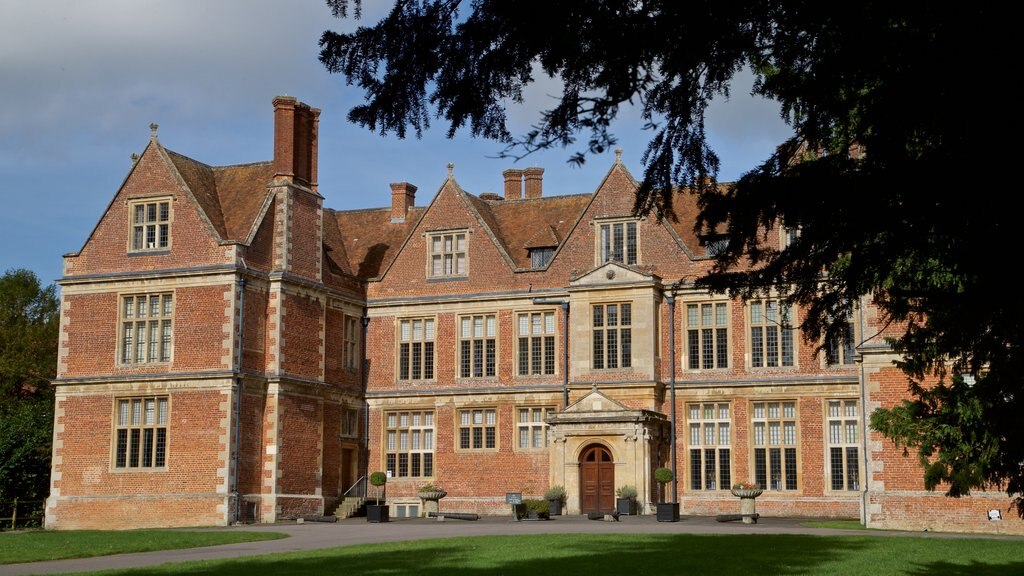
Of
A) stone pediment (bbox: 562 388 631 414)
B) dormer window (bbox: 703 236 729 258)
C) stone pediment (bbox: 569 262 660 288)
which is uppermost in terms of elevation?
stone pediment (bbox: 569 262 660 288)

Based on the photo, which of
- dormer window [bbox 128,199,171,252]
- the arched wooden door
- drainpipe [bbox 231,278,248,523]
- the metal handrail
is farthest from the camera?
the metal handrail

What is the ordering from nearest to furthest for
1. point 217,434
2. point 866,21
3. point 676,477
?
point 866,21 → point 217,434 → point 676,477

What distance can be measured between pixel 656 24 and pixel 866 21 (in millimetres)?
1161

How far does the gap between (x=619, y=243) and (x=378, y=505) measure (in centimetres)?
951

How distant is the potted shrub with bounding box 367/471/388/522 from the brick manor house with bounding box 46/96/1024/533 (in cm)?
62

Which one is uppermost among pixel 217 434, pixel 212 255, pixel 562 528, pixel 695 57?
pixel 212 255

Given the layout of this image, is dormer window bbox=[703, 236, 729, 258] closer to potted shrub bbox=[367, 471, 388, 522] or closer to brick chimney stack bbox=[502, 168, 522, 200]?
potted shrub bbox=[367, 471, 388, 522]

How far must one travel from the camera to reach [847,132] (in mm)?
7723

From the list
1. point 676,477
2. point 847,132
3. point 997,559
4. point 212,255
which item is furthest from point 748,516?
point 847,132

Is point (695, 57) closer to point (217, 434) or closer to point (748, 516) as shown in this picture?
point (748, 516)

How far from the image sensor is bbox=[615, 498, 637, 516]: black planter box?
100.0 ft

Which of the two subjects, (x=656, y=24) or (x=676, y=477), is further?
(x=676, y=477)

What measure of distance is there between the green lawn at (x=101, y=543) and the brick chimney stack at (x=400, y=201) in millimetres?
16648

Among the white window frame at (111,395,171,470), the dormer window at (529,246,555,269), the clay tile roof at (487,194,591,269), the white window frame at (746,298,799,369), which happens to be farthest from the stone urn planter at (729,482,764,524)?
the white window frame at (111,395,171,470)
